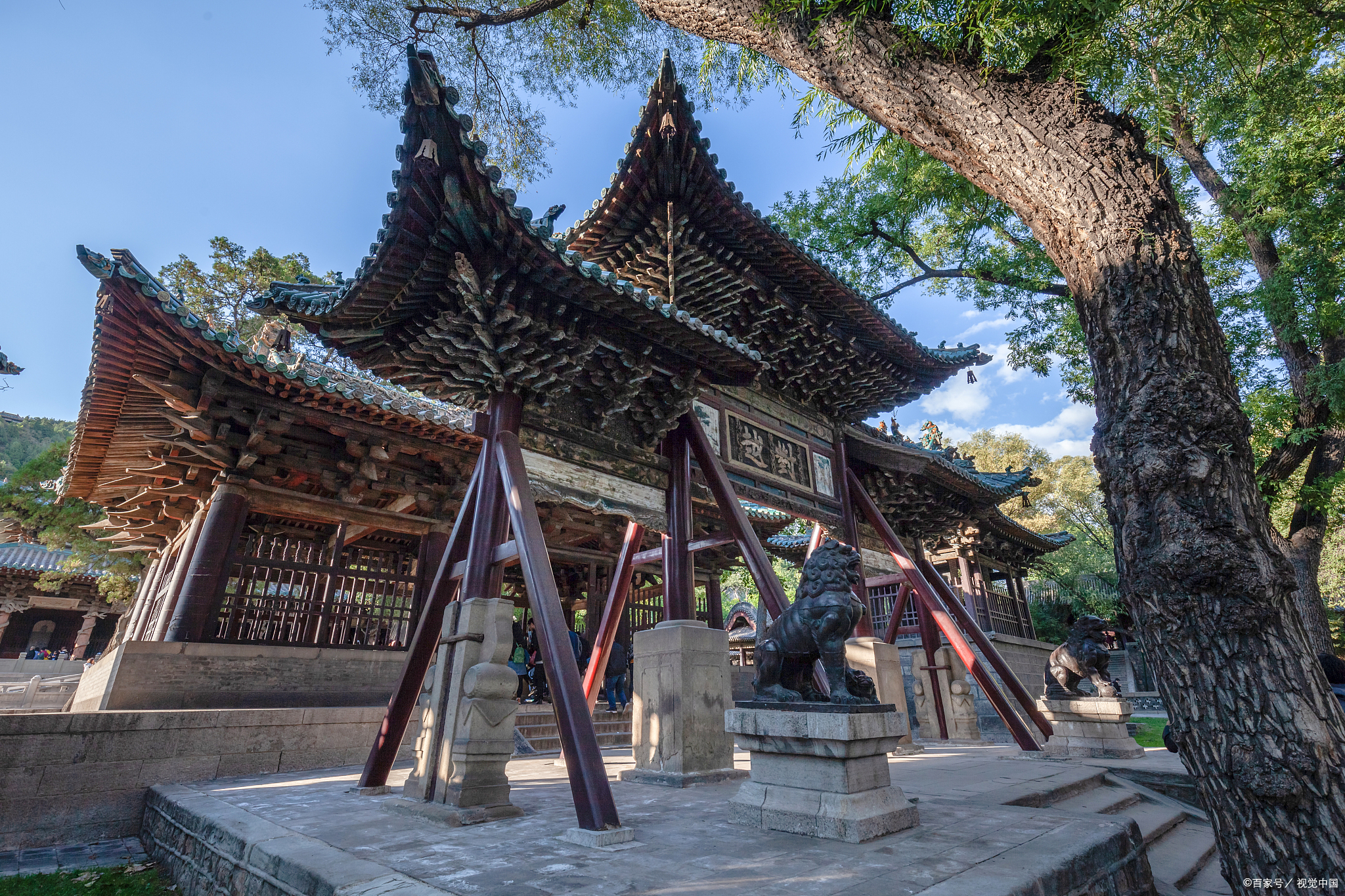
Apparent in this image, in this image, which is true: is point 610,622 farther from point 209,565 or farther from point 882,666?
point 209,565

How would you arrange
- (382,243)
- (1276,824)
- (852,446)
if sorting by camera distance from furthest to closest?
(852,446) < (382,243) < (1276,824)

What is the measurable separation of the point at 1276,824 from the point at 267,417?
32.4 feet

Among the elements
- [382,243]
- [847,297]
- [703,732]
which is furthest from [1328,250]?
[382,243]

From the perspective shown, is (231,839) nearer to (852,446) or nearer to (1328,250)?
(852,446)

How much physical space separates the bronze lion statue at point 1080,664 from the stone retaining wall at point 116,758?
9973mm

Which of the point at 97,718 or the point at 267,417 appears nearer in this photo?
the point at 97,718

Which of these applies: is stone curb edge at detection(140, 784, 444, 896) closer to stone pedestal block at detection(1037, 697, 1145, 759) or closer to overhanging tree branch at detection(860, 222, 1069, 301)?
stone pedestal block at detection(1037, 697, 1145, 759)

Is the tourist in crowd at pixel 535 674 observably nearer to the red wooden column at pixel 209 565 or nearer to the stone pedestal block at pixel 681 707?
the red wooden column at pixel 209 565

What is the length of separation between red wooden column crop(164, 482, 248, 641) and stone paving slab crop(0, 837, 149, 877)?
8.98 feet

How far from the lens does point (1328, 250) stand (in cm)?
875

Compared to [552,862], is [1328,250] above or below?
above

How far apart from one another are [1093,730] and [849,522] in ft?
13.7

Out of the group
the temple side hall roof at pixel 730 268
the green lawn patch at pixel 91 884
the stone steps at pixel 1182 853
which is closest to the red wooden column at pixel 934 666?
the temple side hall roof at pixel 730 268

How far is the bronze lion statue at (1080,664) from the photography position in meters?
9.09
